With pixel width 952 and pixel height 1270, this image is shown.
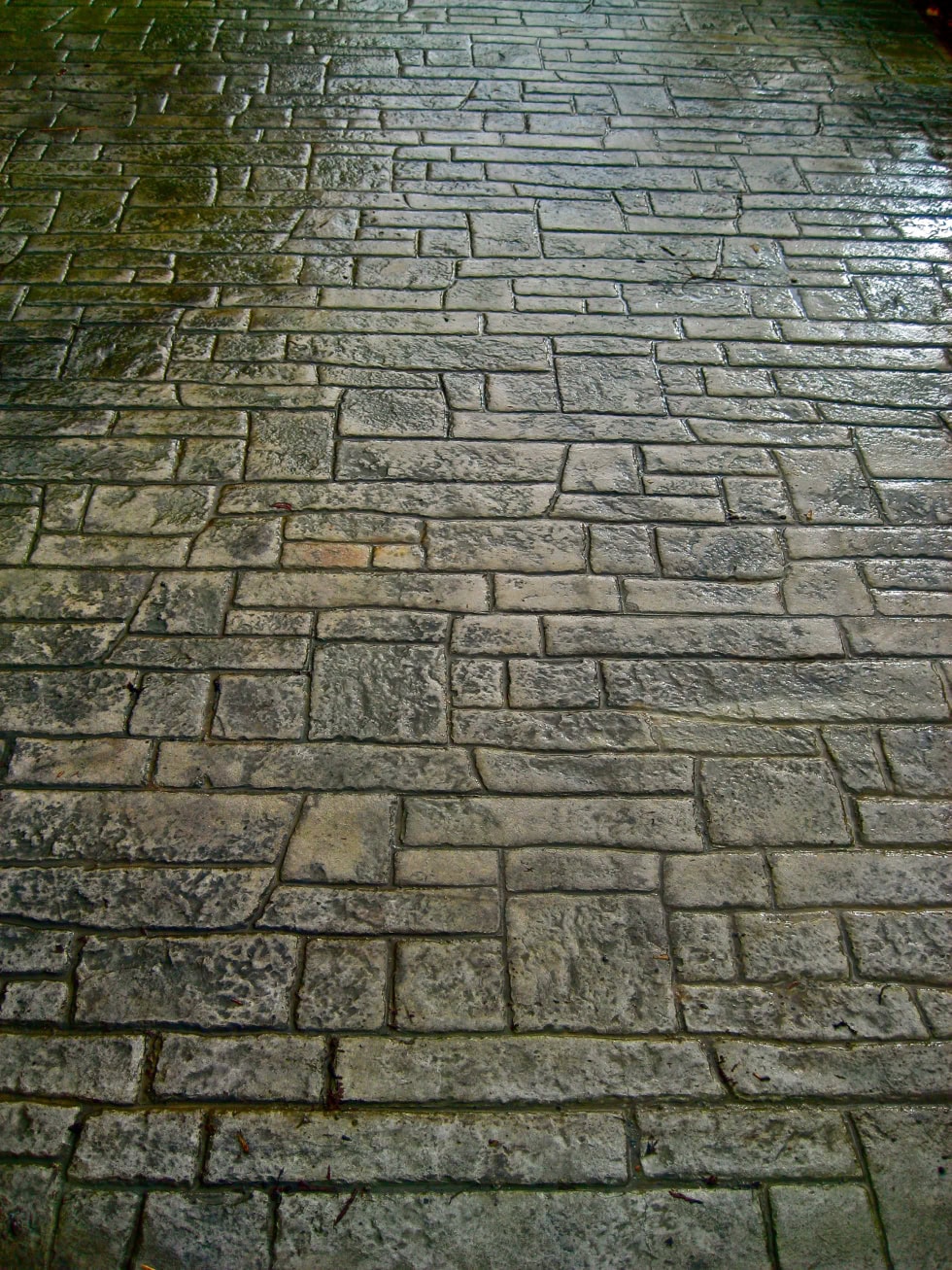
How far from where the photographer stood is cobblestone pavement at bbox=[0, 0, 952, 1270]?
2.26 metres

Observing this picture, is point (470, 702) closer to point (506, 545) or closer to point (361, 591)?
point (361, 591)

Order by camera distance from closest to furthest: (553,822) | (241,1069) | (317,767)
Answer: (241,1069)
(553,822)
(317,767)

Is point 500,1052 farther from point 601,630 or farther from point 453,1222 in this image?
point 601,630

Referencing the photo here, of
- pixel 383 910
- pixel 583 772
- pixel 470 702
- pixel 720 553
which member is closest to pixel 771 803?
pixel 583 772

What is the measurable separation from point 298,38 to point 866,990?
6.80 meters

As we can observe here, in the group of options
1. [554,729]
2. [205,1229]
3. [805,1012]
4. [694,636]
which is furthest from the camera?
[694,636]

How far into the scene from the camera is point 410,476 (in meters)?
3.82

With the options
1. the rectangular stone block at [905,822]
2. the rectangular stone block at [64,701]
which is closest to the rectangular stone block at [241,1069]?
the rectangular stone block at [64,701]

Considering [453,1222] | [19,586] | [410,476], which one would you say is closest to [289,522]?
[410,476]

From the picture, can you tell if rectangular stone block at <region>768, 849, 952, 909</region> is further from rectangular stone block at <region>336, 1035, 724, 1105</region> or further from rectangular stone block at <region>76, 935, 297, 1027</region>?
rectangular stone block at <region>76, 935, 297, 1027</region>

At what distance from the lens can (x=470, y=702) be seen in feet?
10.2

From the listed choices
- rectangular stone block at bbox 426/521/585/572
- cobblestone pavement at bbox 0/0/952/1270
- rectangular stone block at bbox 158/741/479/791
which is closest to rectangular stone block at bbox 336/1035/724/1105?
cobblestone pavement at bbox 0/0/952/1270

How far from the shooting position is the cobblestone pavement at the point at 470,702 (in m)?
2.26

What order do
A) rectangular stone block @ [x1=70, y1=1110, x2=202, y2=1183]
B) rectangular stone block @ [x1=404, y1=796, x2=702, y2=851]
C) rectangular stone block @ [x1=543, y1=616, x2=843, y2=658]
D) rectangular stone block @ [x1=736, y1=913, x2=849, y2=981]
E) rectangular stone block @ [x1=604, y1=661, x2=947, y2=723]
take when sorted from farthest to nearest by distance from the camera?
rectangular stone block @ [x1=543, y1=616, x2=843, y2=658]
rectangular stone block @ [x1=604, y1=661, x2=947, y2=723]
rectangular stone block @ [x1=404, y1=796, x2=702, y2=851]
rectangular stone block @ [x1=736, y1=913, x2=849, y2=981]
rectangular stone block @ [x1=70, y1=1110, x2=202, y2=1183]
